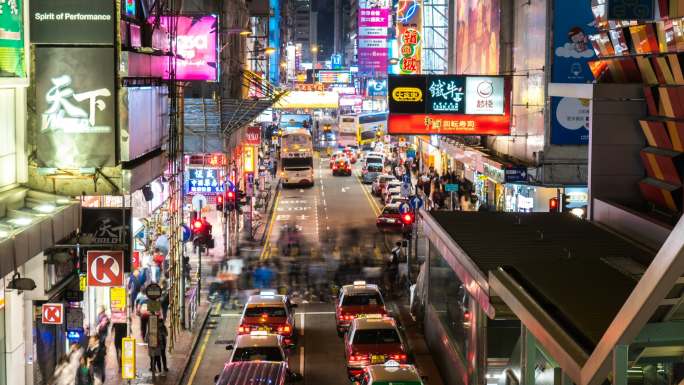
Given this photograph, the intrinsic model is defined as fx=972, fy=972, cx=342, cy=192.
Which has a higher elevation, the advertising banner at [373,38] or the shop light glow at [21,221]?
the advertising banner at [373,38]

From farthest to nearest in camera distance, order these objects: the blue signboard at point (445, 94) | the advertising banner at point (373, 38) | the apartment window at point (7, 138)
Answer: the advertising banner at point (373, 38), the blue signboard at point (445, 94), the apartment window at point (7, 138)

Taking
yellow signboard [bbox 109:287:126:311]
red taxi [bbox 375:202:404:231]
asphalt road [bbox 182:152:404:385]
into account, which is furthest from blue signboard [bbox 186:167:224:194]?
yellow signboard [bbox 109:287:126:311]

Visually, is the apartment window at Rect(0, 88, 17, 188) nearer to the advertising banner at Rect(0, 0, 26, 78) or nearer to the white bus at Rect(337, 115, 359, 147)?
the advertising banner at Rect(0, 0, 26, 78)

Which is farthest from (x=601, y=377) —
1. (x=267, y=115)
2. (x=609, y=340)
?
(x=267, y=115)

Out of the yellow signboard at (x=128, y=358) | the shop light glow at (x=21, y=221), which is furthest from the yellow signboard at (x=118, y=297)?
the shop light glow at (x=21, y=221)

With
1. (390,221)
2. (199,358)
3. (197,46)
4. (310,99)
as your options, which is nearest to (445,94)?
(197,46)

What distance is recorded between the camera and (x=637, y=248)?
16.1 metres

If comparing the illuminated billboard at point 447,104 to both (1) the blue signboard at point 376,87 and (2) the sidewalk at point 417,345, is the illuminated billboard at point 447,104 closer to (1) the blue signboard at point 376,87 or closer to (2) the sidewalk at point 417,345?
(2) the sidewalk at point 417,345

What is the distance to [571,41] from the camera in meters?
35.6

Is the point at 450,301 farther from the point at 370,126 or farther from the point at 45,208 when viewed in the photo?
the point at 370,126

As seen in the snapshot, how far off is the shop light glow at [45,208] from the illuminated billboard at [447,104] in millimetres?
18049

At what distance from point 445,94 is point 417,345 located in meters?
11.1

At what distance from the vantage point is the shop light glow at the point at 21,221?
14667mm

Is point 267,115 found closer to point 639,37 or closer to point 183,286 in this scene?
point 183,286
